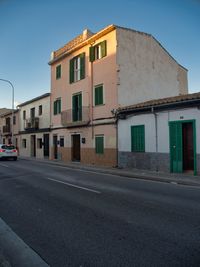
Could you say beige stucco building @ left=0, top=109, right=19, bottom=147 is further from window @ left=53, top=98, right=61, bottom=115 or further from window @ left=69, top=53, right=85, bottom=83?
window @ left=69, top=53, right=85, bottom=83

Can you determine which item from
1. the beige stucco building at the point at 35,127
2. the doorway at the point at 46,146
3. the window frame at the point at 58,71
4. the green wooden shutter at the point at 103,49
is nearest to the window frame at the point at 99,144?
the green wooden shutter at the point at 103,49

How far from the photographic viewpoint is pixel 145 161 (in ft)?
46.5

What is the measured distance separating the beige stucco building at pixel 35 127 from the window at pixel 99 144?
8379 mm

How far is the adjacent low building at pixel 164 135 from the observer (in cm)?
1189

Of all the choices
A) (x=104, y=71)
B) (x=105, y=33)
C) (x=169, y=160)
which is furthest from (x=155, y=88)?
(x=169, y=160)

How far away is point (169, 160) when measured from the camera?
1291cm

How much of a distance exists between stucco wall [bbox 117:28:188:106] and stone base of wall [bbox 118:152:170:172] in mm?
3983

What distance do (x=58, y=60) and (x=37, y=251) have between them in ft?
72.5

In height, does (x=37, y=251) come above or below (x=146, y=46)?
below

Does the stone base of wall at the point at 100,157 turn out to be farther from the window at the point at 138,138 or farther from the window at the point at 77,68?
the window at the point at 77,68

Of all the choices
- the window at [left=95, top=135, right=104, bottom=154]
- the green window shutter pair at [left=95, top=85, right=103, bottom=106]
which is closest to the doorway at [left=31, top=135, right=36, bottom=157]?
the window at [left=95, top=135, right=104, bottom=154]

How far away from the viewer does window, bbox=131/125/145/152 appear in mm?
14352

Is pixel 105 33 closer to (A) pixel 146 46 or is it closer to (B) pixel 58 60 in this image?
(A) pixel 146 46

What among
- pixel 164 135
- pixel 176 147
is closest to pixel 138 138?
pixel 164 135
